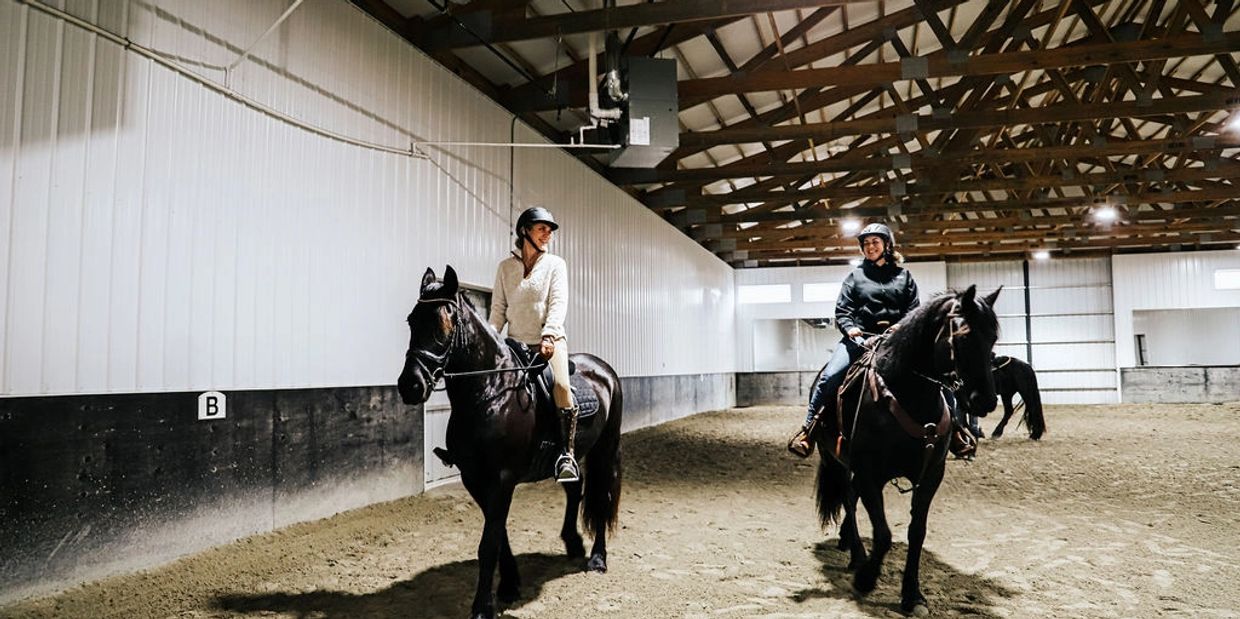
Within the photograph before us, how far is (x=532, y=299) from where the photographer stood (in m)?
3.96

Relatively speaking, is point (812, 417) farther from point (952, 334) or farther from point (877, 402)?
point (952, 334)

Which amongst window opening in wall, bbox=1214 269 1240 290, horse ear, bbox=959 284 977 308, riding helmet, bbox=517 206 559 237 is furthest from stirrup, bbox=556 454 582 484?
window opening in wall, bbox=1214 269 1240 290

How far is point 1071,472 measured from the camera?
8500 millimetres

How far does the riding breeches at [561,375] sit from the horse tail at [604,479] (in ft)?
2.76

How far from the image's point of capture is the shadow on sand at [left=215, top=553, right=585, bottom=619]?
3.77m

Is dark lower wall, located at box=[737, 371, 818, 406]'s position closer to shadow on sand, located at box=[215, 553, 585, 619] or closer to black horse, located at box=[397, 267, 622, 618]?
shadow on sand, located at box=[215, 553, 585, 619]

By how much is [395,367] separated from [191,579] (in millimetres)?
2871

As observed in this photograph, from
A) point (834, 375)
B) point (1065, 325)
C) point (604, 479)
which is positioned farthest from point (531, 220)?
point (1065, 325)

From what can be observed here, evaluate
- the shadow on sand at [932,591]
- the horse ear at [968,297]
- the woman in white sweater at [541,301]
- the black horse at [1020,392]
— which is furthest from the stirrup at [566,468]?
the black horse at [1020,392]

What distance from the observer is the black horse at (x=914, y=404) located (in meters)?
3.54

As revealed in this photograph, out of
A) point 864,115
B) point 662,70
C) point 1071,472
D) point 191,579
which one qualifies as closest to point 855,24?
point 864,115

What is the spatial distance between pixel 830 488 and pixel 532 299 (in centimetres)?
253

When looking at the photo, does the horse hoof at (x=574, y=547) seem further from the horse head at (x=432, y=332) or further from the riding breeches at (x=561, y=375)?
the horse head at (x=432, y=332)

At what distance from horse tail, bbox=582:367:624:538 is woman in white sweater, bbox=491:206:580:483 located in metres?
0.68
